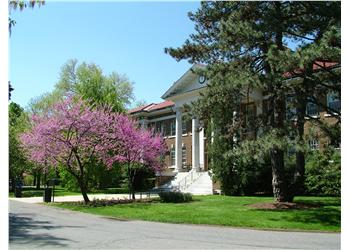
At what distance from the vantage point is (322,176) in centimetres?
2750

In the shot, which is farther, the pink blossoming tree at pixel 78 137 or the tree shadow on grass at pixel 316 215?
the pink blossoming tree at pixel 78 137

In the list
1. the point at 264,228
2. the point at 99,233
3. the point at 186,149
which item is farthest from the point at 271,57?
the point at 186,149

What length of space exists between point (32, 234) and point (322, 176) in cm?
1960

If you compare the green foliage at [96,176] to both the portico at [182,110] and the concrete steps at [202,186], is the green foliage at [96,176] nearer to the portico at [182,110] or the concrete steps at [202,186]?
the portico at [182,110]

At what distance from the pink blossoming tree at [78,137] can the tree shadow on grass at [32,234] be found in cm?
780

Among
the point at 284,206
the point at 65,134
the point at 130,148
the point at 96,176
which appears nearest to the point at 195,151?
the point at 96,176

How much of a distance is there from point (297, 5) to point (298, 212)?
8961 mm

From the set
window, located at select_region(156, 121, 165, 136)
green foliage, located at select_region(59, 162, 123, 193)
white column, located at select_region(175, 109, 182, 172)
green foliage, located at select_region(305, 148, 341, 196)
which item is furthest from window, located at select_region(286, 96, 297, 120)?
window, located at select_region(156, 121, 165, 136)

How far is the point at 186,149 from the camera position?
44031mm

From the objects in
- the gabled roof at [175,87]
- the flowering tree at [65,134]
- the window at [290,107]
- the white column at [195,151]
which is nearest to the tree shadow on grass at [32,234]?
the flowering tree at [65,134]

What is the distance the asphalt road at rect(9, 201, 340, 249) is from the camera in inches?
435

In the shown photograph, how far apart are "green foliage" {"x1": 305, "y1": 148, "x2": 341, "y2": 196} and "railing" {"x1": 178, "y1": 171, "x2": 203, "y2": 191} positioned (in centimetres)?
1083

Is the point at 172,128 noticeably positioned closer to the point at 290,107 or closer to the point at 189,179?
the point at 189,179

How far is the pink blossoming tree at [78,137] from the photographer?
25.6 m
